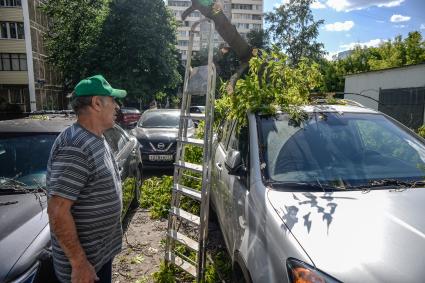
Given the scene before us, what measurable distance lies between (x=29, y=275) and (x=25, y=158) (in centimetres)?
169

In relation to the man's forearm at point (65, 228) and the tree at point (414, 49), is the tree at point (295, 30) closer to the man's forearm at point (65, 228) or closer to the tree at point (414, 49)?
the tree at point (414, 49)

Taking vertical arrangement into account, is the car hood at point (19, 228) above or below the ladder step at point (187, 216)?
above

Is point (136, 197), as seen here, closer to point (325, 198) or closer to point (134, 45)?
point (325, 198)

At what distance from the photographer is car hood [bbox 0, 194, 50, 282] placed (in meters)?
2.22

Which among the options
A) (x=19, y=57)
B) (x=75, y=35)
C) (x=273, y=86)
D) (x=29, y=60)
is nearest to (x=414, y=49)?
(x=273, y=86)

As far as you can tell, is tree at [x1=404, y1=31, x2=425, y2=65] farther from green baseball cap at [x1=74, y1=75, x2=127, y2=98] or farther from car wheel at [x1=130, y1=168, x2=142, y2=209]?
green baseball cap at [x1=74, y1=75, x2=127, y2=98]

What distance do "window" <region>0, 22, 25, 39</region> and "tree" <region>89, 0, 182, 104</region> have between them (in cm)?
1553

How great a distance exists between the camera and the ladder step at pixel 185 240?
3.38m

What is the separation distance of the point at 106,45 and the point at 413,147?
938 inches

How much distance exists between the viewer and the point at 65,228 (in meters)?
1.88

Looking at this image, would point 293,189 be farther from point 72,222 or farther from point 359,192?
point 72,222

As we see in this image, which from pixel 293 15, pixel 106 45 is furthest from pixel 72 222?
pixel 293 15

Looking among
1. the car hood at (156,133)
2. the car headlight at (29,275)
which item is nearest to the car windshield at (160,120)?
the car hood at (156,133)

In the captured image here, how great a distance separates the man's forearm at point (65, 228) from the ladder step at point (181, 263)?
5.51 feet
